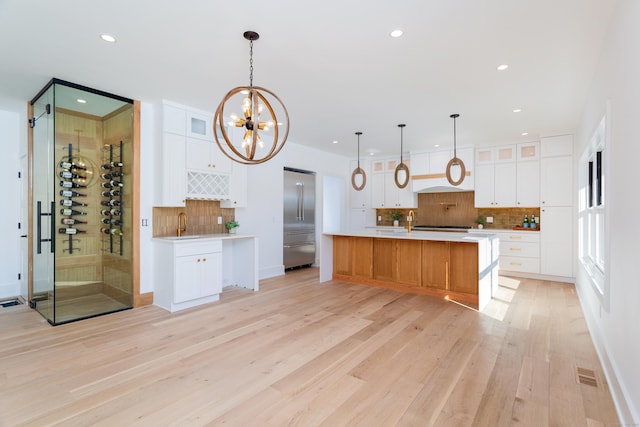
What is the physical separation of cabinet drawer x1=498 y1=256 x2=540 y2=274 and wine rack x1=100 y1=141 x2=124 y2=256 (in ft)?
21.2

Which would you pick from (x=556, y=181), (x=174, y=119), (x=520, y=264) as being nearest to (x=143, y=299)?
(x=174, y=119)

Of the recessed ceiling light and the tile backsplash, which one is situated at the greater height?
the recessed ceiling light

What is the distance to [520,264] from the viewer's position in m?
5.86

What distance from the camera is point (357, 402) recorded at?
6.68 ft

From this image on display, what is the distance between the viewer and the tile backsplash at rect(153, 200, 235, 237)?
438 centimetres

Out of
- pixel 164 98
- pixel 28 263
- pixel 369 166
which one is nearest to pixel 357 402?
pixel 164 98

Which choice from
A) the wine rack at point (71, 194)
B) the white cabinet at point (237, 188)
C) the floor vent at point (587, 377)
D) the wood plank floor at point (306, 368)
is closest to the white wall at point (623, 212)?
the floor vent at point (587, 377)

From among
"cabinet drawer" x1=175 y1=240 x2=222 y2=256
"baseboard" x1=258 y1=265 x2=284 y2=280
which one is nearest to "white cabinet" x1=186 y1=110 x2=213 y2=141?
"cabinet drawer" x1=175 y1=240 x2=222 y2=256

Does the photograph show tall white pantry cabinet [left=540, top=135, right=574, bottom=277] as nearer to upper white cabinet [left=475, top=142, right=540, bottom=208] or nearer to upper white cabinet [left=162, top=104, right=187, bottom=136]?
upper white cabinet [left=475, top=142, right=540, bottom=208]

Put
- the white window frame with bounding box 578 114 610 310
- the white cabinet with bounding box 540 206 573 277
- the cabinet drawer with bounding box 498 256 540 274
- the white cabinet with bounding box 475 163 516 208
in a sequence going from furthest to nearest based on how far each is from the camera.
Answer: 1. the white cabinet with bounding box 475 163 516 208
2. the cabinet drawer with bounding box 498 256 540 274
3. the white cabinet with bounding box 540 206 573 277
4. the white window frame with bounding box 578 114 610 310

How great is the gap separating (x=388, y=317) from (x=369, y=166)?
16.5ft

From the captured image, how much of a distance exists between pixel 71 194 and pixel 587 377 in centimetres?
540

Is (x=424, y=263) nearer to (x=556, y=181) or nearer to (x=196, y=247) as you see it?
(x=556, y=181)

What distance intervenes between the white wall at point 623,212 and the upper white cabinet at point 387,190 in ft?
16.1
